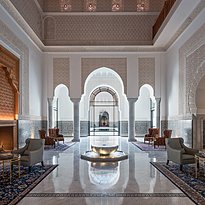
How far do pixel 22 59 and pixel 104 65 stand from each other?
4.57 m

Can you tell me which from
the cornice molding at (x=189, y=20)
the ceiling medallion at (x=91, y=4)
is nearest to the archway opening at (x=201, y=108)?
the cornice molding at (x=189, y=20)

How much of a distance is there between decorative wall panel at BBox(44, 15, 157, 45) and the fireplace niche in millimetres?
4145

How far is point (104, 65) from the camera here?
14297 mm

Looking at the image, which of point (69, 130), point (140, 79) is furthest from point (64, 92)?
point (140, 79)

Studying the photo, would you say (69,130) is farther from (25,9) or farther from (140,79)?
(25,9)

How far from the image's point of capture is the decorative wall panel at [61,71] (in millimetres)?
14266

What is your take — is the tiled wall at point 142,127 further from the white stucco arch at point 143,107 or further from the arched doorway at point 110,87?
the arched doorway at point 110,87

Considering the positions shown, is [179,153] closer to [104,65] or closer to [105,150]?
[105,150]

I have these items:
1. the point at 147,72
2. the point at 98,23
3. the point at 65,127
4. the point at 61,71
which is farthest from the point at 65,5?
the point at 65,127

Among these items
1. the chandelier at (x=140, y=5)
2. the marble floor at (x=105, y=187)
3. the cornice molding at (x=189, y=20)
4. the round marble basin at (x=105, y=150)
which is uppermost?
the chandelier at (x=140, y=5)

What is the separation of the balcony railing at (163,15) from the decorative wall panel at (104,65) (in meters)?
2.01

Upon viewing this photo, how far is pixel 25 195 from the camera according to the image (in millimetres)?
4520

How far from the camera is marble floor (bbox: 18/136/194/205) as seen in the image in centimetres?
427

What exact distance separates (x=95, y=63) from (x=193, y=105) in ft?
19.2
